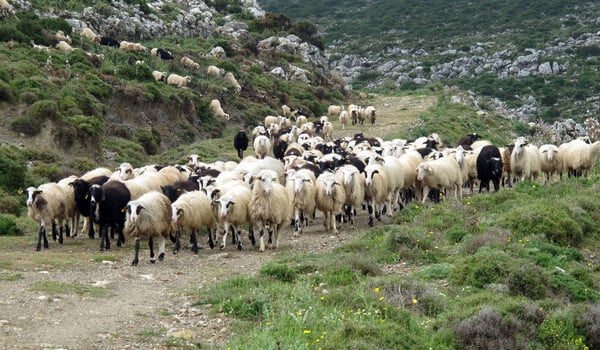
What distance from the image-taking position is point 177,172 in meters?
20.1

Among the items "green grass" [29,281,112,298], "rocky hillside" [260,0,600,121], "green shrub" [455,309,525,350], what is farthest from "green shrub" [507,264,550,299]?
"rocky hillside" [260,0,600,121]

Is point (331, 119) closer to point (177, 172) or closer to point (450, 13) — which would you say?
point (177, 172)

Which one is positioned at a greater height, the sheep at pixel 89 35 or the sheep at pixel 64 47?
the sheep at pixel 89 35

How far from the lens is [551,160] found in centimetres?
2419

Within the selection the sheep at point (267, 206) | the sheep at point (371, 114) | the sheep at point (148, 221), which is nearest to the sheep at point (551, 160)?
the sheep at point (267, 206)

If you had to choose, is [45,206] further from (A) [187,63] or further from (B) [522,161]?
(A) [187,63]

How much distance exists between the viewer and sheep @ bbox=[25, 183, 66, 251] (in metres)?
16.0

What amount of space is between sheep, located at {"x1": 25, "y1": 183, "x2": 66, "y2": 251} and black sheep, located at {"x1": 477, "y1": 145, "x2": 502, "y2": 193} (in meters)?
13.2

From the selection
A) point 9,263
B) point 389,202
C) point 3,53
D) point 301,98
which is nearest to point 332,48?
point 301,98

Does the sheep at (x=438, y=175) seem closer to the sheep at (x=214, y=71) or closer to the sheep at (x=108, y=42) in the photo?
the sheep at (x=214, y=71)

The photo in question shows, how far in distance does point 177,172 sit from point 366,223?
19.3 feet

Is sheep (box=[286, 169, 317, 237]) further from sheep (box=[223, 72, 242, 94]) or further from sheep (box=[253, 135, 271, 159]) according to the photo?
sheep (box=[223, 72, 242, 94])

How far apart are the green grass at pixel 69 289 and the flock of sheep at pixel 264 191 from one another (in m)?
2.69

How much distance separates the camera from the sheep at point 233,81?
158 ft
